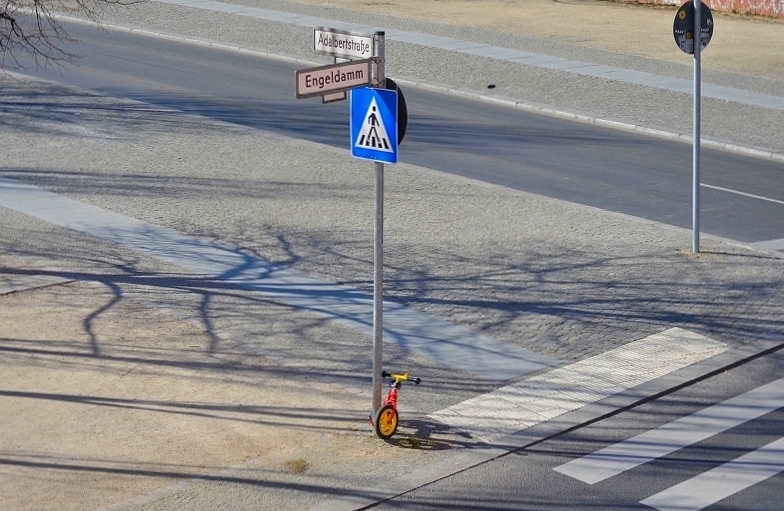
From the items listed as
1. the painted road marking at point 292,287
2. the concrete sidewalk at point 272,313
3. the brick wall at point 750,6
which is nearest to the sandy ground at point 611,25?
the brick wall at point 750,6

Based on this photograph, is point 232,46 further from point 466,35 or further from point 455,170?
point 455,170

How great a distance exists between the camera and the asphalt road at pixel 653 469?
25.7 feet

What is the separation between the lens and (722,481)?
816 cm

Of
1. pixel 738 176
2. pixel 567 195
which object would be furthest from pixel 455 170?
pixel 738 176

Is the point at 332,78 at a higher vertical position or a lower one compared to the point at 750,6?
higher

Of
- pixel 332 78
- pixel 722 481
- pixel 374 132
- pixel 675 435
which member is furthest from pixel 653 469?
pixel 332 78

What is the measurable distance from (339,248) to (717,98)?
12.4 metres

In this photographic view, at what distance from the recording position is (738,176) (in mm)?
17438

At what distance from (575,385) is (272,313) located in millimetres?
3064

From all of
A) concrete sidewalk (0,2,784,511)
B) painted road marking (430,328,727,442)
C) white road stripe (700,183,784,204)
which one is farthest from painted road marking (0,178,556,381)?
white road stripe (700,183,784,204)

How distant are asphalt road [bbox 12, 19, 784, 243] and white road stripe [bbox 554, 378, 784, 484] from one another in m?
4.80

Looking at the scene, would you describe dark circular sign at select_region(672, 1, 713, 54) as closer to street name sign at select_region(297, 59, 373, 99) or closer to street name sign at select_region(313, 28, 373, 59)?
street name sign at select_region(313, 28, 373, 59)

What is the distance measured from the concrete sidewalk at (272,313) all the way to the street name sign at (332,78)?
2508 mm

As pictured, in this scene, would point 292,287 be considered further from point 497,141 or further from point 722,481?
point 497,141
